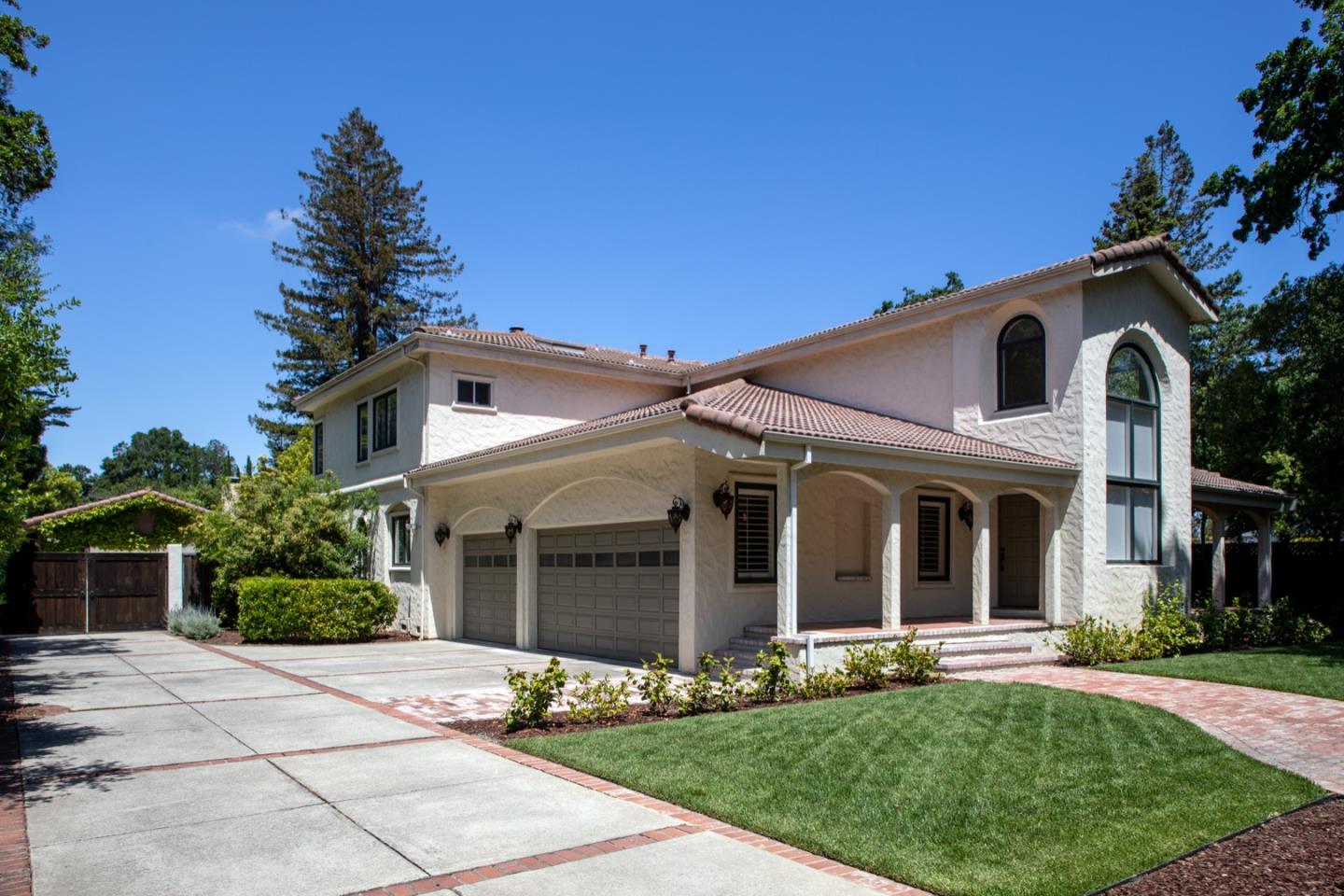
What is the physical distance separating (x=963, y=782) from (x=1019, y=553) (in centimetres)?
1215

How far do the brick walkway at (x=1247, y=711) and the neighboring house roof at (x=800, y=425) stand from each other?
3.57 m

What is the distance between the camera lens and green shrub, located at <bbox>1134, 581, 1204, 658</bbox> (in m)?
14.7

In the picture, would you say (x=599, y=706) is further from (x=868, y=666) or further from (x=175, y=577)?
(x=175, y=577)

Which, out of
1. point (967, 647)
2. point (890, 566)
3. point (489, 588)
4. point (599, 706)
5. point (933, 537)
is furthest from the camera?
point (489, 588)

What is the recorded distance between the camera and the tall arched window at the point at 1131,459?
1647 centimetres

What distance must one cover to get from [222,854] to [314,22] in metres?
12.0

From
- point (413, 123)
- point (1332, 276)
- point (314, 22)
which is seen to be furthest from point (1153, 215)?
point (314, 22)

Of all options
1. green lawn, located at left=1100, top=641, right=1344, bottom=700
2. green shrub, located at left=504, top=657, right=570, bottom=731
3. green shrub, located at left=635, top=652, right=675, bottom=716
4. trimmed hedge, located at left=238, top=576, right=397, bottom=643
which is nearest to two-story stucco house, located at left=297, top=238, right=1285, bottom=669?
trimmed hedge, located at left=238, top=576, right=397, bottom=643

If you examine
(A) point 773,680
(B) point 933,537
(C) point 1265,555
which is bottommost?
(A) point 773,680

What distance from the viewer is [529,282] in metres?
22.4

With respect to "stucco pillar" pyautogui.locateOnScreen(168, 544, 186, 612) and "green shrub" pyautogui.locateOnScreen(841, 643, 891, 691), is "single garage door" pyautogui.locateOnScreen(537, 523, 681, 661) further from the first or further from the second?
"stucco pillar" pyautogui.locateOnScreen(168, 544, 186, 612)

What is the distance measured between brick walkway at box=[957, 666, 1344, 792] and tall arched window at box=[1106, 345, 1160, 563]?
13.9 feet

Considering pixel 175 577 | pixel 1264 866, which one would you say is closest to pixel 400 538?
pixel 175 577

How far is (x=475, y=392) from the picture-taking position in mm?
20469
